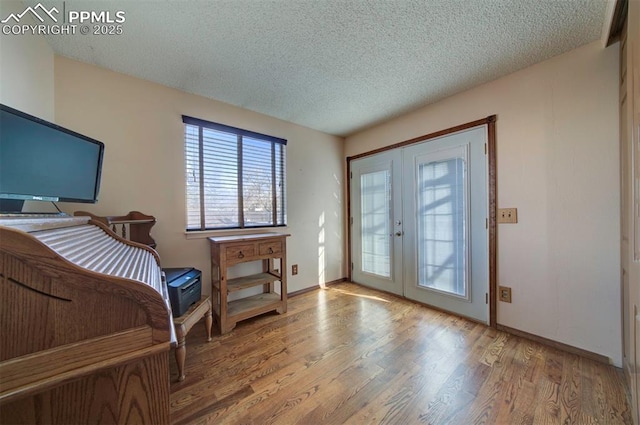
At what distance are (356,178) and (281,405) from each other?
8.95 ft

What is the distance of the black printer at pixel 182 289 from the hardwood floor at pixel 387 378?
0.41 metres

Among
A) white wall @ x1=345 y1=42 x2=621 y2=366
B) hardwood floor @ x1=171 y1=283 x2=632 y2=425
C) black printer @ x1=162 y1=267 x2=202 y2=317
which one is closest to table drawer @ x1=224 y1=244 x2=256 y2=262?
black printer @ x1=162 y1=267 x2=202 y2=317

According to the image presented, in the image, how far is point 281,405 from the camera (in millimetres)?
1274

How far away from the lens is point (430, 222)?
8.27 feet

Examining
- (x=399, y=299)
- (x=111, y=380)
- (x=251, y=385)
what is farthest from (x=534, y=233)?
(x=111, y=380)

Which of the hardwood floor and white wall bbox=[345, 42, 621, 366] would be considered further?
white wall bbox=[345, 42, 621, 366]

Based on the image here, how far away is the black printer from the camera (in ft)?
5.06

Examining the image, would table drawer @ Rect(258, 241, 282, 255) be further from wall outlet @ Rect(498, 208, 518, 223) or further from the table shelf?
wall outlet @ Rect(498, 208, 518, 223)

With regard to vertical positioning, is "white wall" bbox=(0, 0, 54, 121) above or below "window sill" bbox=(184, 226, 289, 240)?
above

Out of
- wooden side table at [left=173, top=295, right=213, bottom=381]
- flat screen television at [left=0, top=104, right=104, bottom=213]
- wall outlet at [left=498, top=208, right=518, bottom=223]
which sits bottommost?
wooden side table at [left=173, top=295, right=213, bottom=381]

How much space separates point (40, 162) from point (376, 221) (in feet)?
9.58

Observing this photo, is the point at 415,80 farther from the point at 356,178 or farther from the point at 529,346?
the point at 529,346

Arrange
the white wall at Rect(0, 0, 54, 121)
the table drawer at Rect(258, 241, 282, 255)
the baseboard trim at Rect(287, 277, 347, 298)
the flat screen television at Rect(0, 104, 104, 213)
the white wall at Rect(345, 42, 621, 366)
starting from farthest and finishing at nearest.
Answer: the baseboard trim at Rect(287, 277, 347, 298) < the table drawer at Rect(258, 241, 282, 255) < the white wall at Rect(345, 42, 621, 366) < the white wall at Rect(0, 0, 54, 121) < the flat screen television at Rect(0, 104, 104, 213)

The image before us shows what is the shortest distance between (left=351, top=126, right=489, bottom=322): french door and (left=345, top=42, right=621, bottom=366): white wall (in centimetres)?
19
